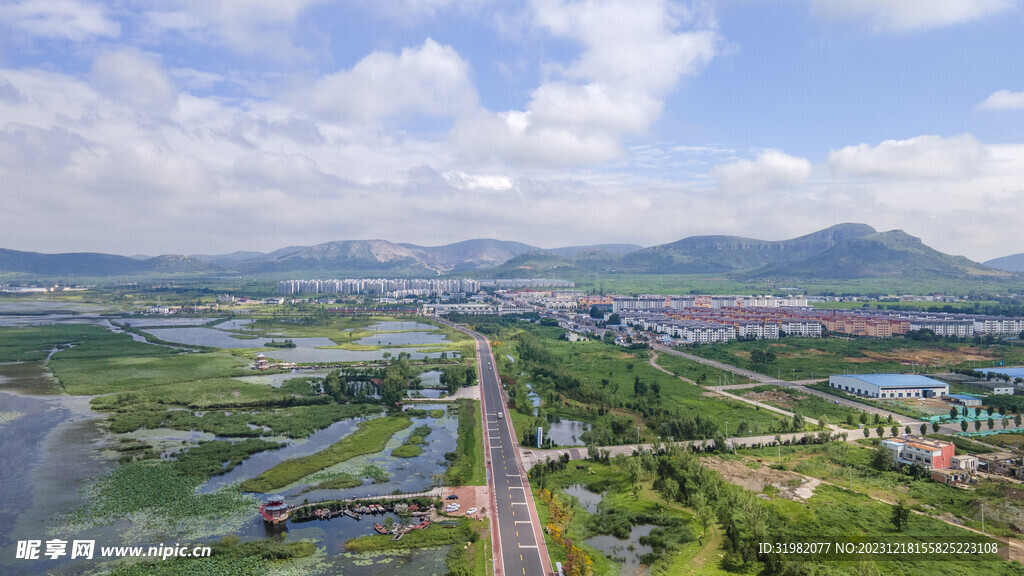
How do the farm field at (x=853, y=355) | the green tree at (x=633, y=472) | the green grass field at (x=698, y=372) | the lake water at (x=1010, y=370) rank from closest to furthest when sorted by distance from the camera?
the green tree at (x=633, y=472) < the lake water at (x=1010, y=370) < the green grass field at (x=698, y=372) < the farm field at (x=853, y=355)

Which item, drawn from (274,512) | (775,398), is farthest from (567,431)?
(274,512)

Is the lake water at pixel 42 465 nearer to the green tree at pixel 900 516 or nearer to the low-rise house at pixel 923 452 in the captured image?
the green tree at pixel 900 516

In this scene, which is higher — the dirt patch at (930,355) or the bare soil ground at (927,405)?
the dirt patch at (930,355)

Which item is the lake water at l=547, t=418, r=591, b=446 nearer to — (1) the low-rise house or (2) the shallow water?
(2) the shallow water

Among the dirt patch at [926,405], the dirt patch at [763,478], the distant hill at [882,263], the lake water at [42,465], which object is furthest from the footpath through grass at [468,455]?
the distant hill at [882,263]

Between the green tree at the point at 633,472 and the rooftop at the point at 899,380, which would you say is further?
the rooftop at the point at 899,380

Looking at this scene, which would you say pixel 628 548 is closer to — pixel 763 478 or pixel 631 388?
pixel 763 478

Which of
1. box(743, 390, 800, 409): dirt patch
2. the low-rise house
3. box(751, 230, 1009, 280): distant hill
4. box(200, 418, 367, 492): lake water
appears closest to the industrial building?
box(743, 390, 800, 409): dirt patch

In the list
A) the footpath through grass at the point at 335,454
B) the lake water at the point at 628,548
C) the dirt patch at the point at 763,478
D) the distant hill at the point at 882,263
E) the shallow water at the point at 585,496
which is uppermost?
the distant hill at the point at 882,263
